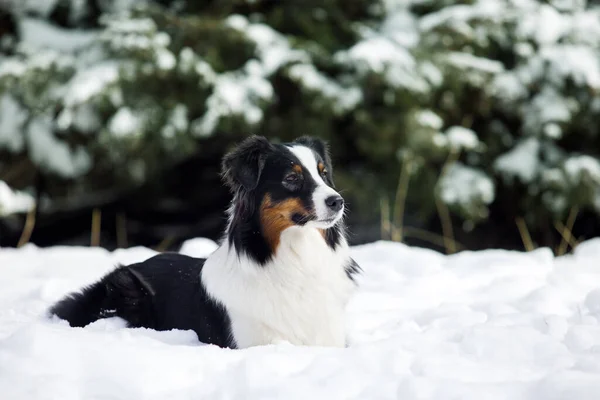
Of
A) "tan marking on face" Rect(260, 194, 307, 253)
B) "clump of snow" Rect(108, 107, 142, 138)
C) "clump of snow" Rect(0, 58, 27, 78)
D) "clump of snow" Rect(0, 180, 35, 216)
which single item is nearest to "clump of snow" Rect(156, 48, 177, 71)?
"clump of snow" Rect(108, 107, 142, 138)

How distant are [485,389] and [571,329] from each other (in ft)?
2.87

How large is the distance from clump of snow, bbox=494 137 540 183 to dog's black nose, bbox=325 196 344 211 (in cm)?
477

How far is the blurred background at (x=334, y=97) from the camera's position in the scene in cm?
673

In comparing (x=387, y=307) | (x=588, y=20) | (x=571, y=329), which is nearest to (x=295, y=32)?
(x=588, y=20)

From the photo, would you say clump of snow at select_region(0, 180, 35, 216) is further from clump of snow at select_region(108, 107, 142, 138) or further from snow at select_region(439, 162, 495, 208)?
snow at select_region(439, 162, 495, 208)

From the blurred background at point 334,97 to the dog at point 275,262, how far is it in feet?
10.7

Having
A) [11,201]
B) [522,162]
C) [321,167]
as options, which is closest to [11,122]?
[11,201]

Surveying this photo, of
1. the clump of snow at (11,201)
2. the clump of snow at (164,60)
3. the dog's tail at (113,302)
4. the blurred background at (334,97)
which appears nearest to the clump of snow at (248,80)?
the blurred background at (334,97)

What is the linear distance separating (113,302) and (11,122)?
383 cm

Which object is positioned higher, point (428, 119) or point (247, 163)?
point (247, 163)

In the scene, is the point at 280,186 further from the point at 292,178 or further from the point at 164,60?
the point at 164,60

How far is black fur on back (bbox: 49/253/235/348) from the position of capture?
3.65 metres

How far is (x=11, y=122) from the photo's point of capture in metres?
6.90

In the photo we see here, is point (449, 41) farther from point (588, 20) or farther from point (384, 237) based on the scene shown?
point (384, 237)
